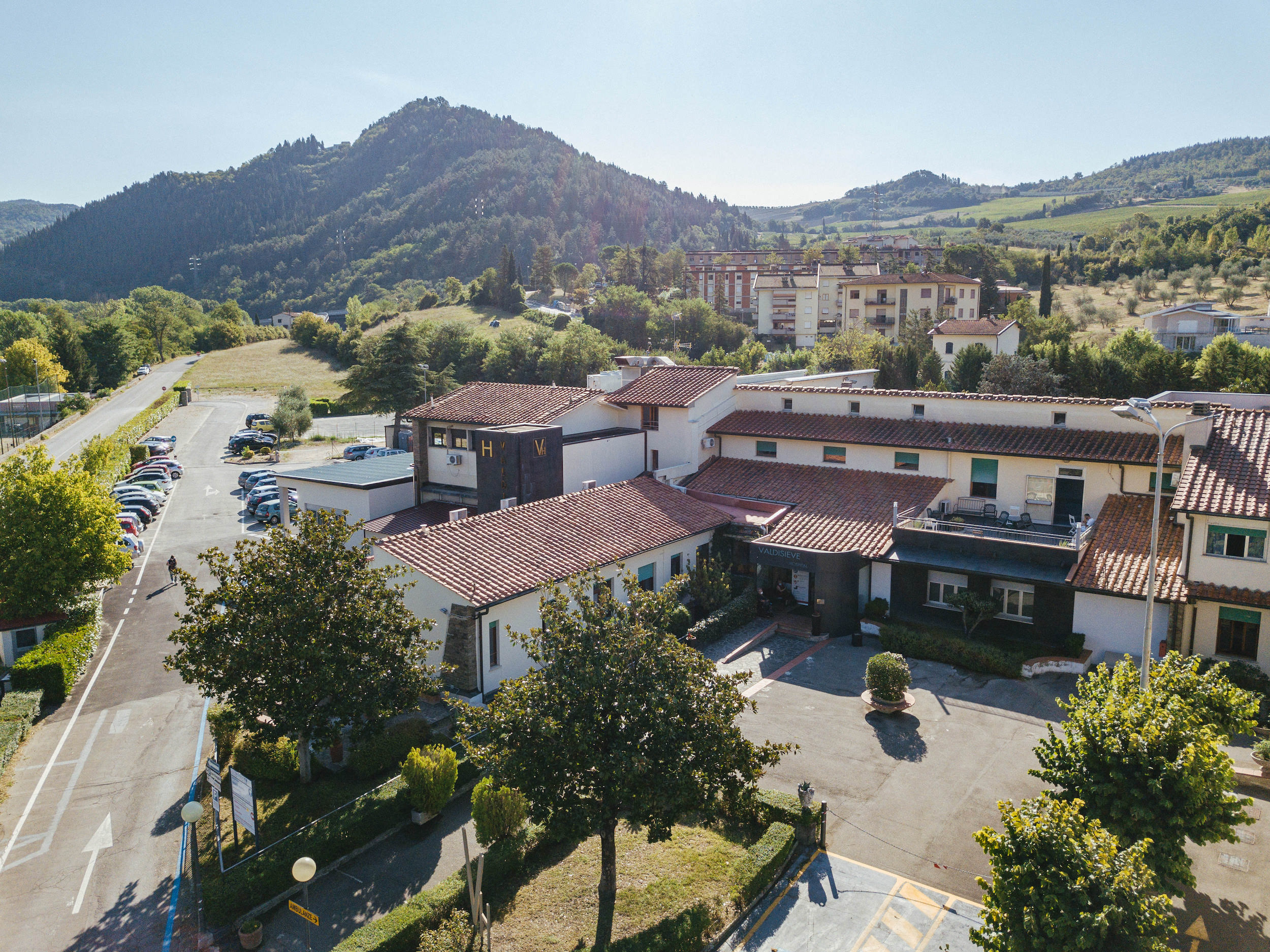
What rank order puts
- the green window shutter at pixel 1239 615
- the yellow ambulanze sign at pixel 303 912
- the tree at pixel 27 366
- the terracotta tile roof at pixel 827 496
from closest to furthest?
the yellow ambulanze sign at pixel 303 912 → the green window shutter at pixel 1239 615 → the terracotta tile roof at pixel 827 496 → the tree at pixel 27 366

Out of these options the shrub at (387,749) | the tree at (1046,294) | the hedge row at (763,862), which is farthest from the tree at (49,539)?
the tree at (1046,294)

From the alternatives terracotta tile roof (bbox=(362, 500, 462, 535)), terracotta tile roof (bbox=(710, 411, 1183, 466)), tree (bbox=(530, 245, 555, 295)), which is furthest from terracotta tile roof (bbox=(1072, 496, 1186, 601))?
tree (bbox=(530, 245, 555, 295))

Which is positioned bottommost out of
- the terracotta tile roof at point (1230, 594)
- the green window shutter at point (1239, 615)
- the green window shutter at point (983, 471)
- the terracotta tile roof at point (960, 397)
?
the green window shutter at point (1239, 615)

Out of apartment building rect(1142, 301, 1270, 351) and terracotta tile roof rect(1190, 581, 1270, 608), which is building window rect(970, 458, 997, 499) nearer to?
terracotta tile roof rect(1190, 581, 1270, 608)

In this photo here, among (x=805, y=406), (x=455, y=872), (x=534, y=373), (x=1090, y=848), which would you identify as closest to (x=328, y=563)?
(x=455, y=872)

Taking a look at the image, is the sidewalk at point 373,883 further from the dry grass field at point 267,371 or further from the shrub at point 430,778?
the dry grass field at point 267,371

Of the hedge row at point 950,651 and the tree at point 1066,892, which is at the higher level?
the tree at point 1066,892
